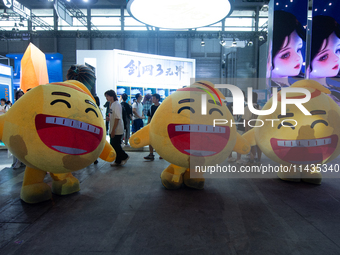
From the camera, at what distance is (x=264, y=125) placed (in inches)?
115

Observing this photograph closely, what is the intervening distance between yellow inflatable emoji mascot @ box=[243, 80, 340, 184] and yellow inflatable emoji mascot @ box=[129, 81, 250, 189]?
40 cm

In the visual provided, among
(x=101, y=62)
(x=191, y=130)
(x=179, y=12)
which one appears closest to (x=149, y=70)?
(x=101, y=62)

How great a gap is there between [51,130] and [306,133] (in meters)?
2.91

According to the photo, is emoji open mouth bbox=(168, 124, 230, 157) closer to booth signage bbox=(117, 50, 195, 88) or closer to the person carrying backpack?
the person carrying backpack

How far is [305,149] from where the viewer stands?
2756mm

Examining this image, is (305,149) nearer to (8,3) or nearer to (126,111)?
(126,111)

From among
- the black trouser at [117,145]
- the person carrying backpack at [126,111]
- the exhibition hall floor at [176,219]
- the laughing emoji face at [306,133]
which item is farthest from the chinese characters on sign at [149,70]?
the laughing emoji face at [306,133]

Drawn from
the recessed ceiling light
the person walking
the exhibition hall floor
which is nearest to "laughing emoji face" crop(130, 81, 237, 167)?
the exhibition hall floor

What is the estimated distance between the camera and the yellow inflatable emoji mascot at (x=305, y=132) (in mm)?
2709

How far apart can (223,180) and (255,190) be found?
555 mm

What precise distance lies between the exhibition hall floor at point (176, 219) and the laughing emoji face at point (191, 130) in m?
0.58

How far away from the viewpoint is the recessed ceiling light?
4062 mm

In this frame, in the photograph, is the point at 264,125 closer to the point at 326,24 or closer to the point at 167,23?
the point at 167,23

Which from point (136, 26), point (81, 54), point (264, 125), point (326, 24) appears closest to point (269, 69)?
point (326, 24)
